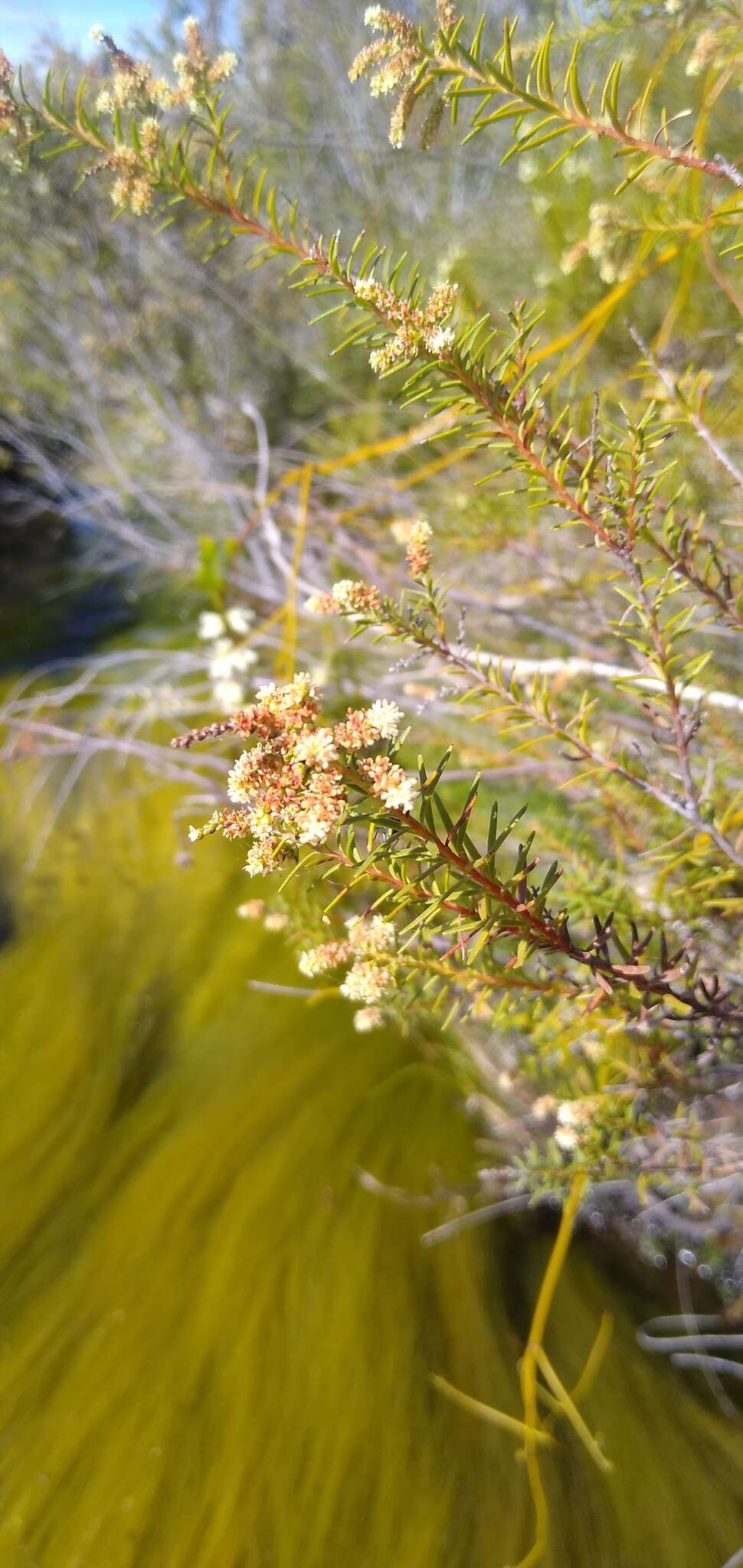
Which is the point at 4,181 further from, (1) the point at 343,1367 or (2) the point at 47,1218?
(1) the point at 343,1367

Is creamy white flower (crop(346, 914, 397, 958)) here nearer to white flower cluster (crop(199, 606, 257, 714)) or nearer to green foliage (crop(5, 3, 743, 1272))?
green foliage (crop(5, 3, 743, 1272))

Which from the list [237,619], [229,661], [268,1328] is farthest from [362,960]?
[237,619]

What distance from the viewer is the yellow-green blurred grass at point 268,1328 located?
0.61 metres

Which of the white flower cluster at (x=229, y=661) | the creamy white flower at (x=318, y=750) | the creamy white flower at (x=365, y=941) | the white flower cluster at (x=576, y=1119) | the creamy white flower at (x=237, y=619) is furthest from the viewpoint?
the creamy white flower at (x=237, y=619)

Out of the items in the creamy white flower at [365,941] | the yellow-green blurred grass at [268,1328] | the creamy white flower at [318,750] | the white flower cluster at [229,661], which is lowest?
the yellow-green blurred grass at [268,1328]

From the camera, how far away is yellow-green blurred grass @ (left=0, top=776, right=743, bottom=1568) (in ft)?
1.99

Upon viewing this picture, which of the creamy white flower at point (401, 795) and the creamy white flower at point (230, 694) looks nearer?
the creamy white flower at point (401, 795)

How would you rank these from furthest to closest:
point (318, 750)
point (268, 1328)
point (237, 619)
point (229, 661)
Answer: point (237, 619) → point (229, 661) → point (268, 1328) → point (318, 750)

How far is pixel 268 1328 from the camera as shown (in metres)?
0.76

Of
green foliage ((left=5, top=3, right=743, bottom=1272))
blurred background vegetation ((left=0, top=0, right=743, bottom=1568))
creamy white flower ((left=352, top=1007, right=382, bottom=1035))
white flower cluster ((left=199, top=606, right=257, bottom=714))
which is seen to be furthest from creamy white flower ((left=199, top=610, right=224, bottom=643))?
creamy white flower ((left=352, top=1007, right=382, bottom=1035))

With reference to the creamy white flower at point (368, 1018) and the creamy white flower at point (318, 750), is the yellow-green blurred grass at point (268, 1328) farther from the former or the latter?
the creamy white flower at point (318, 750)

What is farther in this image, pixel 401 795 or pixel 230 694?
pixel 230 694

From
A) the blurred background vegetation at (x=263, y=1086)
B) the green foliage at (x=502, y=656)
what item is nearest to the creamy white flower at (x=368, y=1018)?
the green foliage at (x=502, y=656)

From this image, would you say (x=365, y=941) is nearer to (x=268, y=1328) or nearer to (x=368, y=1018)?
(x=368, y=1018)
